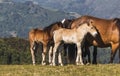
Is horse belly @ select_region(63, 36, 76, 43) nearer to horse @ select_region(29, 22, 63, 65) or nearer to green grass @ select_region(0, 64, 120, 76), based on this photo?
horse @ select_region(29, 22, 63, 65)

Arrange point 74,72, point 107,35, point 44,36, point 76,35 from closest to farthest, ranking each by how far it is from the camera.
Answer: point 74,72 < point 76,35 < point 107,35 < point 44,36

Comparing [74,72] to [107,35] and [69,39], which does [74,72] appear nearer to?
[69,39]

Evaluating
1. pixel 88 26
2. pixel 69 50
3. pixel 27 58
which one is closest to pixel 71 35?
pixel 88 26

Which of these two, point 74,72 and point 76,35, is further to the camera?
point 76,35

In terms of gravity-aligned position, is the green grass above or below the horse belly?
below

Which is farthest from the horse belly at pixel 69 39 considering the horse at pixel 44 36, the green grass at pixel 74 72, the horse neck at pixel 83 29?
the green grass at pixel 74 72

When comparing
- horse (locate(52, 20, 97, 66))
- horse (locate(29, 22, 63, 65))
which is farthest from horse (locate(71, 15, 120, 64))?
horse (locate(29, 22, 63, 65))

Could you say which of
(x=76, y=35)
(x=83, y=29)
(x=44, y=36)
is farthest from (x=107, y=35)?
(x=44, y=36)

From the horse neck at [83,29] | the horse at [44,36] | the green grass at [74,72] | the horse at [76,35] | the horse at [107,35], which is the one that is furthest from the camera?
the horse at [44,36]

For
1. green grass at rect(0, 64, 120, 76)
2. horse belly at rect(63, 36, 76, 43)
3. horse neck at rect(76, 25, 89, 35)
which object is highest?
horse neck at rect(76, 25, 89, 35)

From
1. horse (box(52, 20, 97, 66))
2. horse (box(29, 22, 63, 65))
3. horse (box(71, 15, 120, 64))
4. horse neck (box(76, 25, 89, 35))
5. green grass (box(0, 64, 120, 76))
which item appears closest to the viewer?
green grass (box(0, 64, 120, 76))

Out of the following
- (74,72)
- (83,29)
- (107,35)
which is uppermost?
(83,29)

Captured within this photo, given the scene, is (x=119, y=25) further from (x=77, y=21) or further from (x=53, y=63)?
(x=53, y=63)

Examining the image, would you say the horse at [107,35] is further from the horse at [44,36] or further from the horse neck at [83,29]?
the horse at [44,36]
